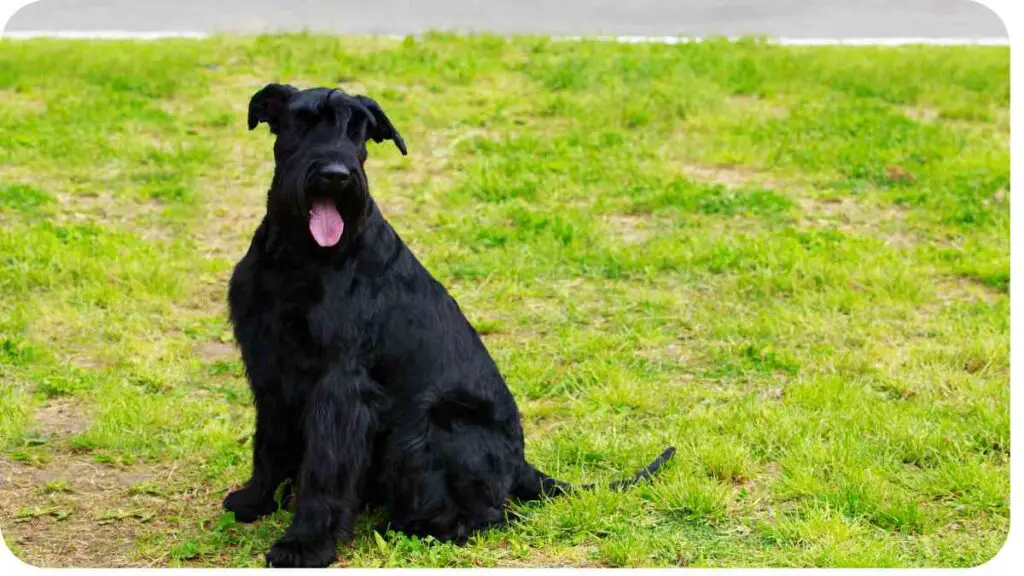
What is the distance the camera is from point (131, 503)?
6219 millimetres

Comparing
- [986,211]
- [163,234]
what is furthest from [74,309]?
[986,211]

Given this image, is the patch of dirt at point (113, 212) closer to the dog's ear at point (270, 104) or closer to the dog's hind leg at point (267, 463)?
the dog's hind leg at point (267, 463)

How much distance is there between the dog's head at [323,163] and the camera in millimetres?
5027

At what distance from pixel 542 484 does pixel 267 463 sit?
136cm

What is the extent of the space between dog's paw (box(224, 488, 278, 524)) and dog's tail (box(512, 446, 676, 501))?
120 centimetres

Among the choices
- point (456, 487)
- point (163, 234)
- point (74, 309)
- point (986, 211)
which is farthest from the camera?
point (986, 211)

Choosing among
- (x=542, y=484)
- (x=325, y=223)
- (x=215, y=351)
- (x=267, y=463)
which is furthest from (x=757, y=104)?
(x=325, y=223)

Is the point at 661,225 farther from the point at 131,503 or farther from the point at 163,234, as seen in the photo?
the point at 131,503

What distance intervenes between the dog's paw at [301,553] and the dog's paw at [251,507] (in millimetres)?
564

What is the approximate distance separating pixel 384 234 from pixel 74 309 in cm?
409

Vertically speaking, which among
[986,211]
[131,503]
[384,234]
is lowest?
[131,503]

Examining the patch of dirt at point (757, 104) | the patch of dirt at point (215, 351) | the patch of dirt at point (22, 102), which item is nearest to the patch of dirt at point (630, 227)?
the patch of dirt at point (757, 104)

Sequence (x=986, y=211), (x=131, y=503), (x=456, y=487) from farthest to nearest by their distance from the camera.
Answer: (x=986, y=211) < (x=131, y=503) < (x=456, y=487)

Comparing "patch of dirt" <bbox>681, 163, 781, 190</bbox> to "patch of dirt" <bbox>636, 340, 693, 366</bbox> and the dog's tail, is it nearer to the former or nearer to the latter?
"patch of dirt" <bbox>636, 340, 693, 366</bbox>
